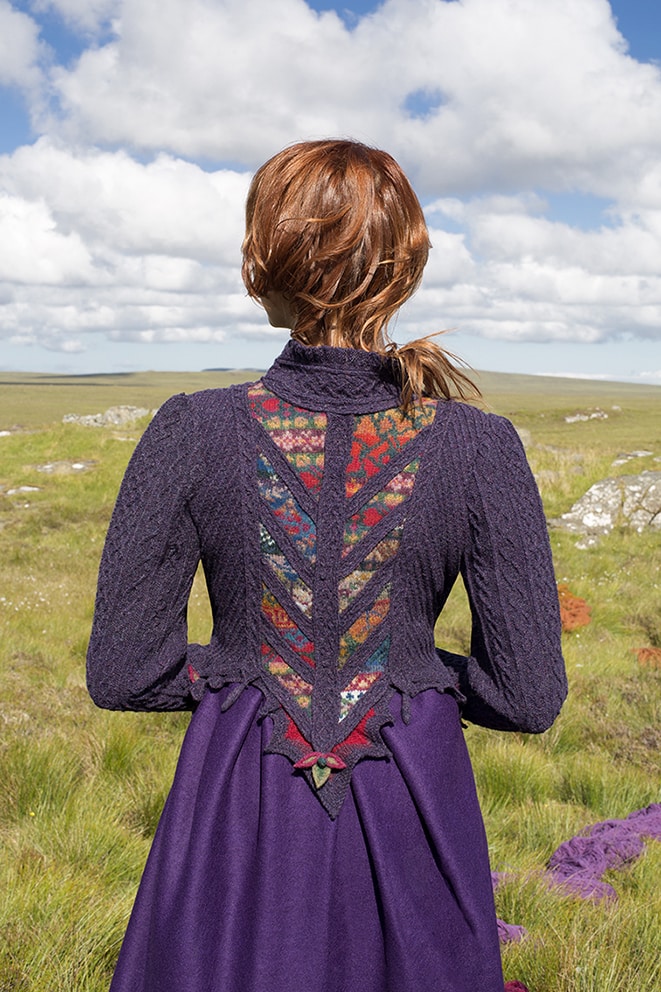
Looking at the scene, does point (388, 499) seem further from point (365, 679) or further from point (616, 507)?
point (616, 507)

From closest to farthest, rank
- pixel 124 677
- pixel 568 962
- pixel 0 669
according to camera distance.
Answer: pixel 124 677, pixel 568 962, pixel 0 669

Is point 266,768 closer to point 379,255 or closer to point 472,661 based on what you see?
point 472,661

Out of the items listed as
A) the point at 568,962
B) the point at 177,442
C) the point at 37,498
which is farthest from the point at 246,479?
the point at 37,498

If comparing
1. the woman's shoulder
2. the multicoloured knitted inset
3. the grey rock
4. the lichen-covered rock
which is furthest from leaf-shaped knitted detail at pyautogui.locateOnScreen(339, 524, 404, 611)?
the grey rock

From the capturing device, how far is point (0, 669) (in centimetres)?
645

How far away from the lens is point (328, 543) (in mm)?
1724

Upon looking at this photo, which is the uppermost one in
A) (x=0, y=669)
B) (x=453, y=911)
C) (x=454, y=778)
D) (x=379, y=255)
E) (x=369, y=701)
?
(x=379, y=255)

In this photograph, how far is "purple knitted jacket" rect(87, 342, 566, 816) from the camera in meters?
1.73

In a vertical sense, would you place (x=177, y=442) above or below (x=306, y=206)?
below

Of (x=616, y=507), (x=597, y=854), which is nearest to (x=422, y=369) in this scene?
(x=597, y=854)

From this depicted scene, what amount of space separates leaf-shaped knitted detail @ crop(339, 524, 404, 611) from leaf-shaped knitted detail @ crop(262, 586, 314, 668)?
0.12 metres

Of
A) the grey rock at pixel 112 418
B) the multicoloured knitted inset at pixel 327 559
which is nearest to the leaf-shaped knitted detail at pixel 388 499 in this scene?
the multicoloured knitted inset at pixel 327 559

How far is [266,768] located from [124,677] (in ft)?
1.25

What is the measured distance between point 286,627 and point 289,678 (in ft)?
0.38
